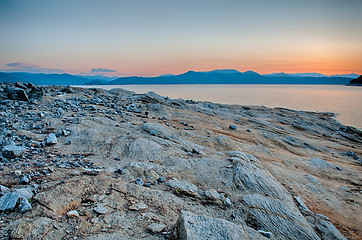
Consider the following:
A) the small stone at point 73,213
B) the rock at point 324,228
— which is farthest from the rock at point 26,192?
the rock at point 324,228

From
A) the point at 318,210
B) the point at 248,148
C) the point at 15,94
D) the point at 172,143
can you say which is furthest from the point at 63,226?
the point at 15,94

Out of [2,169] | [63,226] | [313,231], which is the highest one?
[2,169]

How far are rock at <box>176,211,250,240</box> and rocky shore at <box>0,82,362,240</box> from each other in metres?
0.02

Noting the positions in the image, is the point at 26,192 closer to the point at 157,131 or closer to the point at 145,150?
the point at 145,150

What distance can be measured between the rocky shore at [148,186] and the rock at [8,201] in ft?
0.07

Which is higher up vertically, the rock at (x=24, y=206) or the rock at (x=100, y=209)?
the rock at (x=24, y=206)

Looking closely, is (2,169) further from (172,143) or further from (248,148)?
(248,148)

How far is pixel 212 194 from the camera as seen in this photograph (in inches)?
229

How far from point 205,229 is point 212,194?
2.25m

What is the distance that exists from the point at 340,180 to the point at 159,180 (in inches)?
376

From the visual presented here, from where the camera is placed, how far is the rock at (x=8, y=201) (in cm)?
383

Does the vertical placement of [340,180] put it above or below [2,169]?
below

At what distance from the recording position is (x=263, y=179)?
269 inches

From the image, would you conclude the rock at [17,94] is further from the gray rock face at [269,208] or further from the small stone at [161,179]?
the gray rock face at [269,208]
